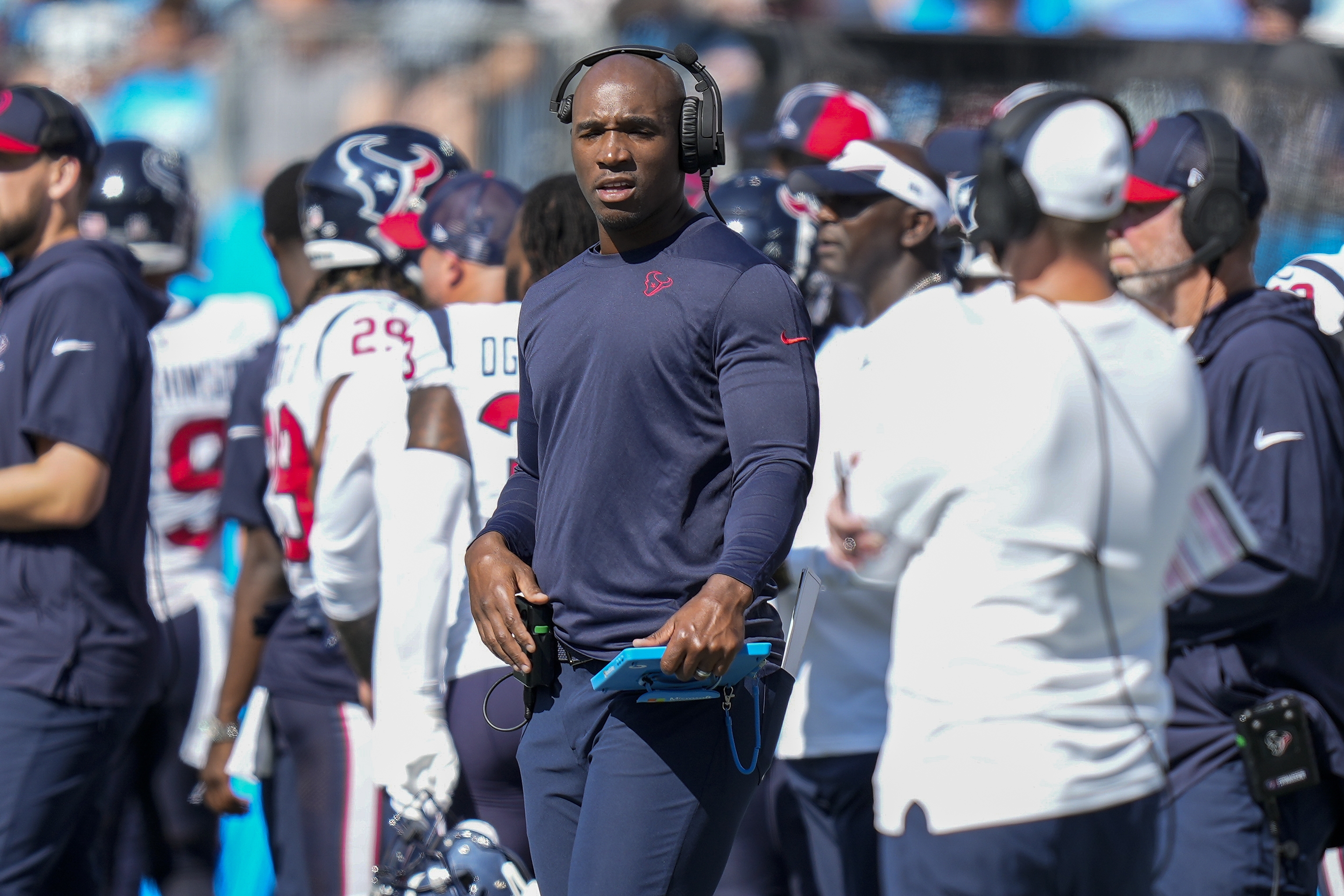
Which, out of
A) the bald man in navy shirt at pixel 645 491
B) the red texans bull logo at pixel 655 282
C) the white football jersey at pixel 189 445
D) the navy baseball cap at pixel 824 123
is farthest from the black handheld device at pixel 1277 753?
the white football jersey at pixel 189 445

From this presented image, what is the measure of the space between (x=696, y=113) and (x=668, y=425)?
626mm

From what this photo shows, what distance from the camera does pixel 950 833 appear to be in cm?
266

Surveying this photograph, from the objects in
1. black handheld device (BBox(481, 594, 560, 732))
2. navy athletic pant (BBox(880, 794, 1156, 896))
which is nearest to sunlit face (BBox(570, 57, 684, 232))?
black handheld device (BBox(481, 594, 560, 732))

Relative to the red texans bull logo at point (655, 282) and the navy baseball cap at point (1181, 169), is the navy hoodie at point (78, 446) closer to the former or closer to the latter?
the red texans bull logo at point (655, 282)

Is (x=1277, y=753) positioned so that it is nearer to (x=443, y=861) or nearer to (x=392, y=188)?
(x=443, y=861)

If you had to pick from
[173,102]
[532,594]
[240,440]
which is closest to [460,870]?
[532,594]

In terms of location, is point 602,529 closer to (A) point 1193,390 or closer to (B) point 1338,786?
(A) point 1193,390

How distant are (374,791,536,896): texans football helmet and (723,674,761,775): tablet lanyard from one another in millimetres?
1035

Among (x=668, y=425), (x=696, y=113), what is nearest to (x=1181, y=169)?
(x=696, y=113)

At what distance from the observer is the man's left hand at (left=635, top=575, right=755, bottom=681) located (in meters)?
2.64

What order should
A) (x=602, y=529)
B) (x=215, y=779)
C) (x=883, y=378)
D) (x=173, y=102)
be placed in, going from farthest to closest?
(x=173, y=102)
(x=215, y=779)
(x=883, y=378)
(x=602, y=529)

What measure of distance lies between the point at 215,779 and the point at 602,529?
2.71m

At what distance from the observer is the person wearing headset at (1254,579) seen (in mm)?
3438

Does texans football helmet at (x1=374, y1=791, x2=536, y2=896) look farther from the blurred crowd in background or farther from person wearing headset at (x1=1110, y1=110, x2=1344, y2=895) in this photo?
the blurred crowd in background
